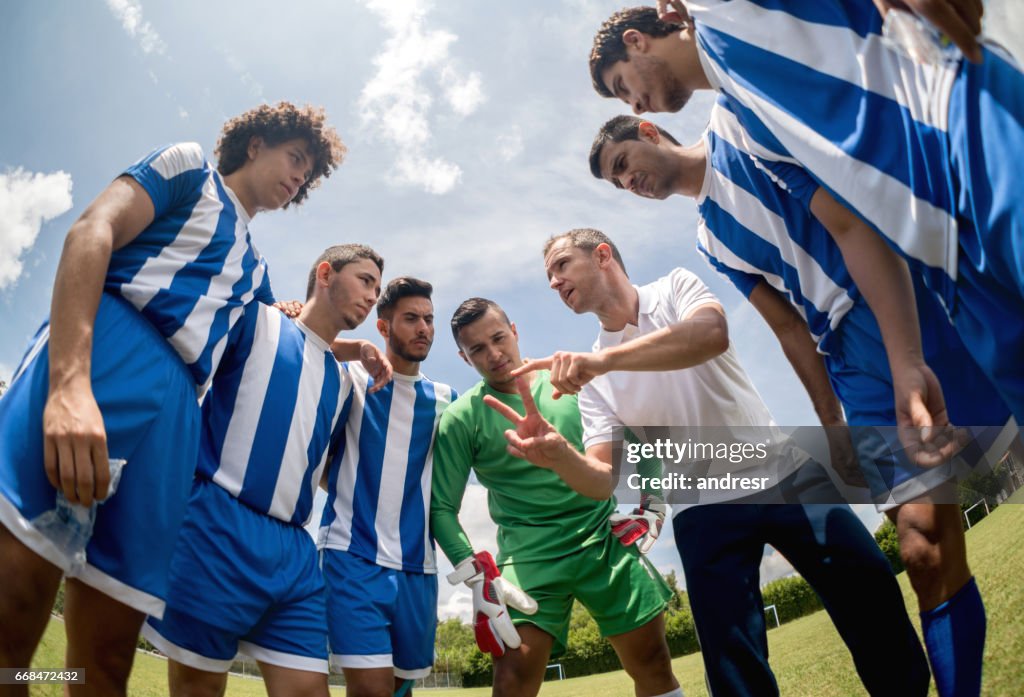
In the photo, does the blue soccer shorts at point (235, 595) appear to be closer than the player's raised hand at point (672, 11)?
No

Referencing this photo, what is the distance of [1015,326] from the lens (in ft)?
4.37

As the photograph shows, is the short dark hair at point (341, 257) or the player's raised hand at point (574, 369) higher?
the short dark hair at point (341, 257)

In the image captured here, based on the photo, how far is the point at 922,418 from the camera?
1.51 metres

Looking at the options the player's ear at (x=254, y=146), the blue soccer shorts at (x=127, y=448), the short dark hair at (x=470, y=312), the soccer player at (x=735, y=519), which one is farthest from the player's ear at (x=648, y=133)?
the blue soccer shorts at (x=127, y=448)

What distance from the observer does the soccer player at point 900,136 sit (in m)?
1.25

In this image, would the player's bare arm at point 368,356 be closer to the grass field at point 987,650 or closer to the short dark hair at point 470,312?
the short dark hair at point 470,312

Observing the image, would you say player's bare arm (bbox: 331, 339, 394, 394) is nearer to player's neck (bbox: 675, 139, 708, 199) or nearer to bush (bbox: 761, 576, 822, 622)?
player's neck (bbox: 675, 139, 708, 199)

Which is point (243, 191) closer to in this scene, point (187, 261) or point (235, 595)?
point (187, 261)

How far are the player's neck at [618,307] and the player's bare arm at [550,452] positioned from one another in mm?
585

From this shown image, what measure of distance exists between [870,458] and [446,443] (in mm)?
2189

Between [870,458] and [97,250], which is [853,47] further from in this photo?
[97,250]

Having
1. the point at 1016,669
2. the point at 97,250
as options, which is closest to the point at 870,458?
the point at 1016,669

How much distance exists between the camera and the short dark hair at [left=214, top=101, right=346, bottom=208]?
292 centimetres

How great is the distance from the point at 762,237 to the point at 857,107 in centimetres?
77
